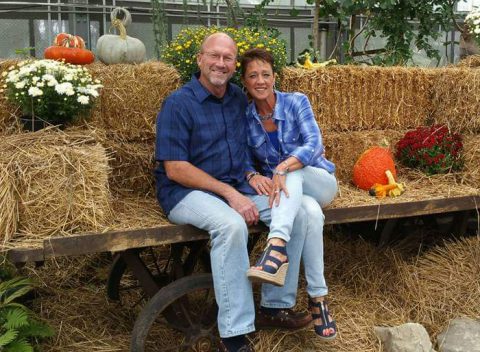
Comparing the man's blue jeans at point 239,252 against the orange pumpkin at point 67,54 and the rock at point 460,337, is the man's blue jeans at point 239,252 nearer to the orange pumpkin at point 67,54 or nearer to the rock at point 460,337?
the rock at point 460,337

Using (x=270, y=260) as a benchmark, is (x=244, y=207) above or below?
above

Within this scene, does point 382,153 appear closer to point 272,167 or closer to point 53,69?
point 272,167

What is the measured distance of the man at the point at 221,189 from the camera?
108 inches

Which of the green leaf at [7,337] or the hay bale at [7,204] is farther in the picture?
the hay bale at [7,204]

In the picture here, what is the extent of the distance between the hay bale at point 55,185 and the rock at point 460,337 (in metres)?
2.02

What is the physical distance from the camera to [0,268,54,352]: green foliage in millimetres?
2686

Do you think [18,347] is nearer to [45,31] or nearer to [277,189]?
[277,189]

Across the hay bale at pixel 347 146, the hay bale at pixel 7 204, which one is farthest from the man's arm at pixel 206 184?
the hay bale at pixel 347 146

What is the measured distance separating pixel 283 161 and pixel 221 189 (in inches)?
16.6

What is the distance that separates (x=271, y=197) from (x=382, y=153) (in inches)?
56.8

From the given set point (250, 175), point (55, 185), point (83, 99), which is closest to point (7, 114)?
point (83, 99)

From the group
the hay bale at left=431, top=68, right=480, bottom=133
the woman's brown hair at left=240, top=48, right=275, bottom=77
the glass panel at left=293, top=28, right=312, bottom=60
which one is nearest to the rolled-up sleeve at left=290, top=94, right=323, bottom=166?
the woman's brown hair at left=240, top=48, right=275, bottom=77

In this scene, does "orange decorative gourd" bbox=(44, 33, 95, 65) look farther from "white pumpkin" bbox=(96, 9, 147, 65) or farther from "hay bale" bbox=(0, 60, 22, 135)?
"hay bale" bbox=(0, 60, 22, 135)

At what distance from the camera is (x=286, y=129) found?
131 inches
